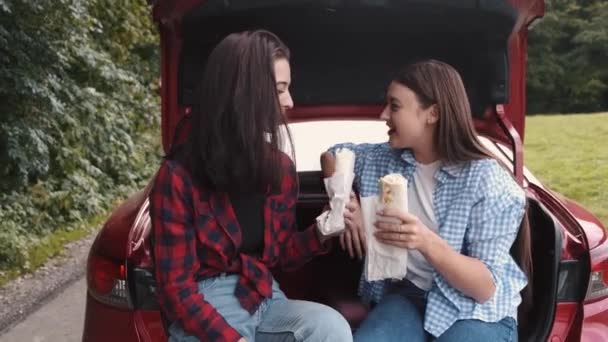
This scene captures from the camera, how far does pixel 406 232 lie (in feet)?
7.33

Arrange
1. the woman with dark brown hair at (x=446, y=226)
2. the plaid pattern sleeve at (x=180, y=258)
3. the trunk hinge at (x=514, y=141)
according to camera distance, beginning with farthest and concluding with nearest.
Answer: the trunk hinge at (x=514, y=141) < the woman with dark brown hair at (x=446, y=226) < the plaid pattern sleeve at (x=180, y=258)

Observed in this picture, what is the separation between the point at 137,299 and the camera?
246 cm

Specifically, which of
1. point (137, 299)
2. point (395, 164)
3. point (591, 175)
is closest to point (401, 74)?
point (395, 164)

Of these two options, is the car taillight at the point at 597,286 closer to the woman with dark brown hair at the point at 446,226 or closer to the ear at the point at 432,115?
the woman with dark brown hair at the point at 446,226

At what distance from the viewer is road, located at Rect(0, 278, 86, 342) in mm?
4666

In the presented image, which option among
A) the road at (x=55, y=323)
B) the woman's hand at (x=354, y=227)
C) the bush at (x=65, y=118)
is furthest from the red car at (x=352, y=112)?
the bush at (x=65, y=118)

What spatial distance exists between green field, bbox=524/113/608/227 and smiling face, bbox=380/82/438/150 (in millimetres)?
5908

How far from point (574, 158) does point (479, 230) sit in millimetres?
10351

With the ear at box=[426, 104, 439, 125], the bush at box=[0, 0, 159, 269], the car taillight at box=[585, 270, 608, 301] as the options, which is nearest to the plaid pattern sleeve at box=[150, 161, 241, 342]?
the ear at box=[426, 104, 439, 125]

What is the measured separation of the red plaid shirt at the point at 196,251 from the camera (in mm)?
2176

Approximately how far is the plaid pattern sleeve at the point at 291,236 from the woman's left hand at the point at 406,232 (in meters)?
0.31

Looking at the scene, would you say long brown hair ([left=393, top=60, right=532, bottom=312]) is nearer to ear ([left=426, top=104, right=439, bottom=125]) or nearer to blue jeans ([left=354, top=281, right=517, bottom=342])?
ear ([left=426, top=104, right=439, bottom=125])

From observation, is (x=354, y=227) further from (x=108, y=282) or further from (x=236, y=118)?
(x=108, y=282)

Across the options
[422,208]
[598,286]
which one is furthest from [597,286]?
[422,208]
